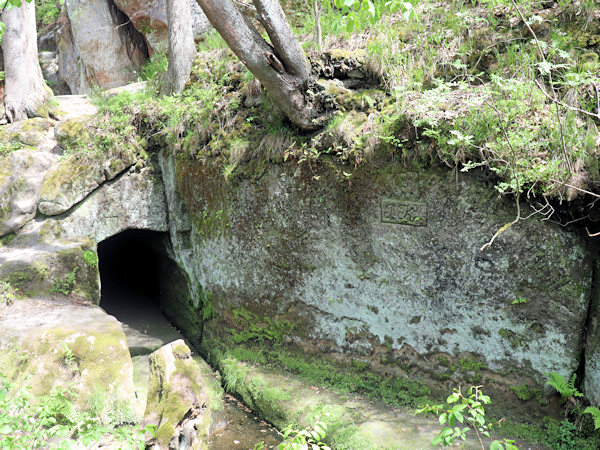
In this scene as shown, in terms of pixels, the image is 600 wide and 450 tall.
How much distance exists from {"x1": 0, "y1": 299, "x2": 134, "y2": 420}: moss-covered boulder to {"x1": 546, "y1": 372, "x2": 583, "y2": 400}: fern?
4.64m

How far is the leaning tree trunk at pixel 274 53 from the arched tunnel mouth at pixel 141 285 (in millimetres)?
4046

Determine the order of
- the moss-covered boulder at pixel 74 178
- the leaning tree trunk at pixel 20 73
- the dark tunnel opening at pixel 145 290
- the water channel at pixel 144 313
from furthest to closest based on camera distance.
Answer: the leaning tree trunk at pixel 20 73, the dark tunnel opening at pixel 145 290, the moss-covered boulder at pixel 74 178, the water channel at pixel 144 313

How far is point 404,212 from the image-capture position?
541 cm

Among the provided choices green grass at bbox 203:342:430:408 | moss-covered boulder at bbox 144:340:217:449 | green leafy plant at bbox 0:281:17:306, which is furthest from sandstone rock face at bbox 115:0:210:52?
moss-covered boulder at bbox 144:340:217:449

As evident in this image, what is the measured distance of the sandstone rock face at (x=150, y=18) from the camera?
39.7ft

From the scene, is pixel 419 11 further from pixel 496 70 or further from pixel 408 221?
pixel 408 221

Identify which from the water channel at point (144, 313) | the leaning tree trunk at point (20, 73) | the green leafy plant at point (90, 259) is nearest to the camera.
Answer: the water channel at point (144, 313)

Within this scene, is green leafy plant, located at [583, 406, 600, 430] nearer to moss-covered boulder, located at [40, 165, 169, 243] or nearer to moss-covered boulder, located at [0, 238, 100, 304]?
moss-covered boulder, located at [0, 238, 100, 304]

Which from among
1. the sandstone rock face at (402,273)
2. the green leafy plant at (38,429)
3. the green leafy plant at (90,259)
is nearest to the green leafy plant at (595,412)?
the sandstone rock face at (402,273)

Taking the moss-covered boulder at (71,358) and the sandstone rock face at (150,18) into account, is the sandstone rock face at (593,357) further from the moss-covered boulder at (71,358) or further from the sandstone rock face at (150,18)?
the sandstone rock face at (150,18)

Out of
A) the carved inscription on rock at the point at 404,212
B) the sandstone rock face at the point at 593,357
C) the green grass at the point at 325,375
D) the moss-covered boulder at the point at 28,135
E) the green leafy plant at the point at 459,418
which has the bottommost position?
the green grass at the point at 325,375

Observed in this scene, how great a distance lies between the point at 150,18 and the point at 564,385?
12378 millimetres

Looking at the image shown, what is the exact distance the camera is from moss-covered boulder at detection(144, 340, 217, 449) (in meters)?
4.52

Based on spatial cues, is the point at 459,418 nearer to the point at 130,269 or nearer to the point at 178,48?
the point at 178,48
